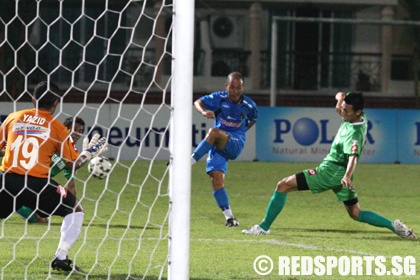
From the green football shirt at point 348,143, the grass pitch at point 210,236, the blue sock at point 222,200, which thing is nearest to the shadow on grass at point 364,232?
the grass pitch at point 210,236

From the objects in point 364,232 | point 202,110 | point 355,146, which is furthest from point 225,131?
point 355,146

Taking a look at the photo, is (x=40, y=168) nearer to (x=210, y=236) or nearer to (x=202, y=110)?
(x=210, y=236)

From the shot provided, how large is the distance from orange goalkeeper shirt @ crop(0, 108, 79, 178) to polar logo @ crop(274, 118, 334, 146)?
13.7m

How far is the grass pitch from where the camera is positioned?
7121mm

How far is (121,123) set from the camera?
1964cm

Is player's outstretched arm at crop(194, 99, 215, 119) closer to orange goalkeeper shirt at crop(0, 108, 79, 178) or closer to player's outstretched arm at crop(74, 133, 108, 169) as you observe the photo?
player's outstretched arm at crop(74, 133, 108, 169)

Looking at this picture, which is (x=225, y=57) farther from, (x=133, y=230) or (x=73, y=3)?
(x=133, y=230)

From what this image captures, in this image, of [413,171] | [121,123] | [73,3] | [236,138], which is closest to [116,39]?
[73,3]

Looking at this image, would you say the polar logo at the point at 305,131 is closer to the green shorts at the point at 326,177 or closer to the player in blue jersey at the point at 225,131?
the player in blue jersey at the point at 225,131

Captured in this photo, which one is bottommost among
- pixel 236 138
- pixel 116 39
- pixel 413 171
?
pixel 413 171

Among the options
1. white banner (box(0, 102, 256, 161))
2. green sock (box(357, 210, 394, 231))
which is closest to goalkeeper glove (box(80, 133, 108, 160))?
green sock (box(357, 210, 394, 231))

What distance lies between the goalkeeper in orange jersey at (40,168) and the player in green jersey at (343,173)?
2912 mm

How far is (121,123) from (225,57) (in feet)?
36.0
